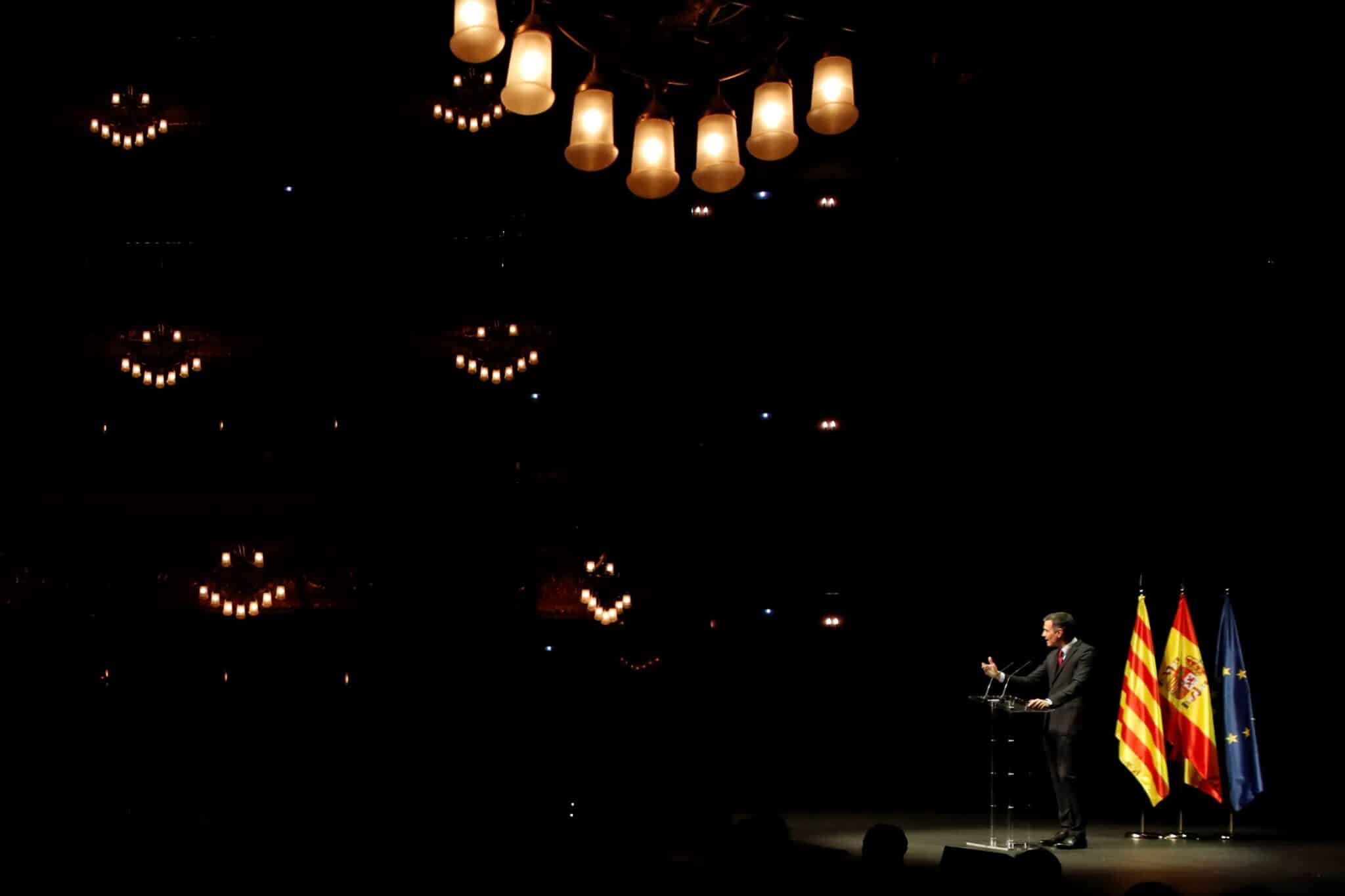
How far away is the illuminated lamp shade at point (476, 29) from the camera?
3.18 m

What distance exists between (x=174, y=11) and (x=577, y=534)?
13.5 feet

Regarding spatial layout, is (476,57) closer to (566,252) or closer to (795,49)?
(795,49)

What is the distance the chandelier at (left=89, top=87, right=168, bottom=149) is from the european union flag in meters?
7.42

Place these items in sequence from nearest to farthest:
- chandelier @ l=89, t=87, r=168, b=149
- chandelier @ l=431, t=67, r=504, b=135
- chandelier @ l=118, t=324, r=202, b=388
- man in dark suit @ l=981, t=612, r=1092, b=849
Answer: man in dark suit @ l=981, t=612, r=1092, b=849 → chandelier @ l=89, t=87, r=168, b=149 → chandelier @ l=431, t=67, r=504, b=135 → chandelier @ l=118, t=324, r=202, b=388

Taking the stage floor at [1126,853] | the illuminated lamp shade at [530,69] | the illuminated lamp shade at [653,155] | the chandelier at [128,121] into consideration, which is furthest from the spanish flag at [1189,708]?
the chandelier at [128,121]

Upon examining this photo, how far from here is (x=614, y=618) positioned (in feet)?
28.0

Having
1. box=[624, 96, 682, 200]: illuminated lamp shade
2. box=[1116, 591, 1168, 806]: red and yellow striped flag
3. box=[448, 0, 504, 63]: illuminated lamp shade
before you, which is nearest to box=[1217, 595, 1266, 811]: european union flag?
box=[1116, 591, 1168, 806]: red and yellow striped flag

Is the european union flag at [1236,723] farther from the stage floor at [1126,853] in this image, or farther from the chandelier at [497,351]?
the chandelier at [497,351]

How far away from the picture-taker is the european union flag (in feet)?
23.4

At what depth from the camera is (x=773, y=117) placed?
3.42 metres

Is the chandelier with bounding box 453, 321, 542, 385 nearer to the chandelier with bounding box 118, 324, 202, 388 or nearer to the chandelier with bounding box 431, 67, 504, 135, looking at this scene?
the chandelier with bounding box 431, 67, 504, 135

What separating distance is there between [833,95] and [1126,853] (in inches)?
183

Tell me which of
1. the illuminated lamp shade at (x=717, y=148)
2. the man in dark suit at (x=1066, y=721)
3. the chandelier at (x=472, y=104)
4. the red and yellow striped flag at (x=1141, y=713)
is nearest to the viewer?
the illuminated lamp shade at (x=717, y=148)

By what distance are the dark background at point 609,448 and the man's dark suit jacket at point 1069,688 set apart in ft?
7.38
